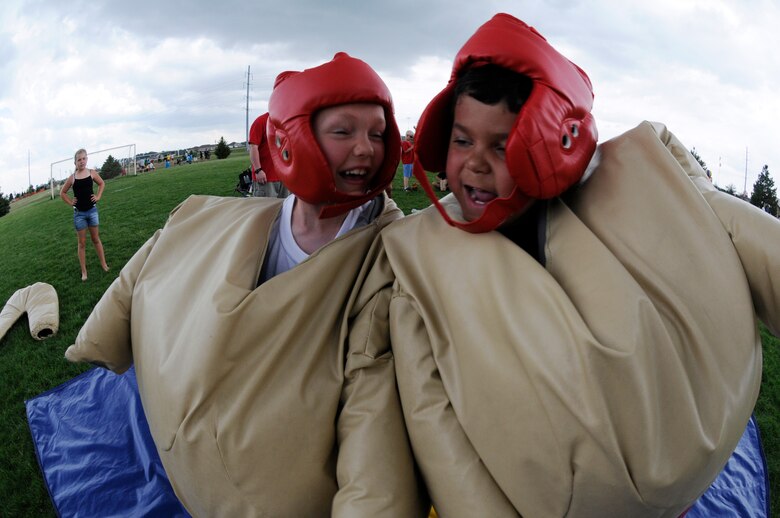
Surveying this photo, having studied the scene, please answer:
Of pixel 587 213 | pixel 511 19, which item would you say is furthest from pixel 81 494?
pixel 511 19

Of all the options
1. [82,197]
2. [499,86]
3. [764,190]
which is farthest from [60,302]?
[764,190]

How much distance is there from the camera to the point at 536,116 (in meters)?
1.51

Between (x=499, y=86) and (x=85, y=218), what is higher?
(x=499, y=86)

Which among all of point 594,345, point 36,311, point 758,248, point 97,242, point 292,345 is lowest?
point 36,311

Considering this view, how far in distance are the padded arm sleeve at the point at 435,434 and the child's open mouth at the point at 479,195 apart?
386 millimetres

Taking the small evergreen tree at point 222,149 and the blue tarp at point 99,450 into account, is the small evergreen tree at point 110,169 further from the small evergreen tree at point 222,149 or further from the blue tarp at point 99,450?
the blue tarp at point 99,450

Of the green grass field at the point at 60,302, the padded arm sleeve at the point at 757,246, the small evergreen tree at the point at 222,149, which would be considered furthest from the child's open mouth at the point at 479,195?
the small evergreen tree at the point at 222,149

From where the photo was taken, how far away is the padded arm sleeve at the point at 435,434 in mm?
1483

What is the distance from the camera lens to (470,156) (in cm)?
170

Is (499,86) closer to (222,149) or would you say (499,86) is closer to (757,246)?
(757,246)

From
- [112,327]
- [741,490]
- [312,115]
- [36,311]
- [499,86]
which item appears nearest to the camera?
[499,86]

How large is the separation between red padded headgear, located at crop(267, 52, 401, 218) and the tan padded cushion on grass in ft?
15.4

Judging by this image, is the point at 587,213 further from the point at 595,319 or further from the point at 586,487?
the point at 586,487

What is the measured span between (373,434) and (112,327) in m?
1.33
